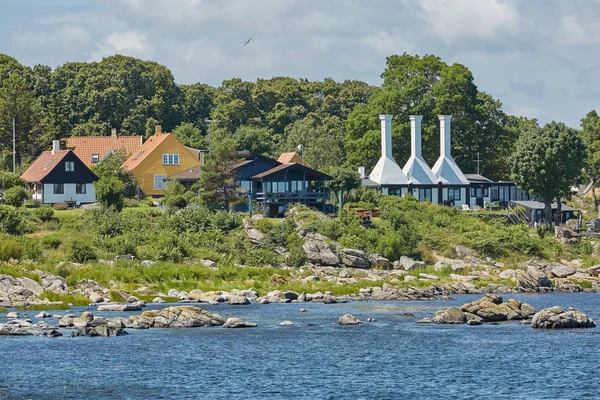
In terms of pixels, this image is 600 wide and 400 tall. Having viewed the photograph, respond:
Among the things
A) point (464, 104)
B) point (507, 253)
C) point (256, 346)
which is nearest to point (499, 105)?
point (464, 104)

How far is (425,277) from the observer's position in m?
63.8

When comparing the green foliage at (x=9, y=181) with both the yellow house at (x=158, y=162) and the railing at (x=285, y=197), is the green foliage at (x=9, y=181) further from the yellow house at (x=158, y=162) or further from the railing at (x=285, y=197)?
the railing at (x=285, y=197)

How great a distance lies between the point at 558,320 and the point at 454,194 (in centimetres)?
4929

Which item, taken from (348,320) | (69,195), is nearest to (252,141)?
(69,195)

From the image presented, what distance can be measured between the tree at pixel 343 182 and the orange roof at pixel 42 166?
20525 mm

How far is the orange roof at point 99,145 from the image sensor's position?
9762 centimetres

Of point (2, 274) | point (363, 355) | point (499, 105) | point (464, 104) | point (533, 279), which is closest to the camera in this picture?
point (363, 355)

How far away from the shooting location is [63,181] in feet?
266

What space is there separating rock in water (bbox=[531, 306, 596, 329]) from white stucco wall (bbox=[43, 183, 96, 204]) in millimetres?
43960

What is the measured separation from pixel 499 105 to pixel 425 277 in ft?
163

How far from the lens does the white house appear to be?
264 ft

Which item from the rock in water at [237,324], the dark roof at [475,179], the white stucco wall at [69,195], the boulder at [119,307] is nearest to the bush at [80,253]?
the boulder at [119,307]

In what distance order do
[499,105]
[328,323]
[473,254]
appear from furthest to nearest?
[499,105] → [473,254] → [328,323]

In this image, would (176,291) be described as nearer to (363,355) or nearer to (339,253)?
(339,253)
